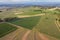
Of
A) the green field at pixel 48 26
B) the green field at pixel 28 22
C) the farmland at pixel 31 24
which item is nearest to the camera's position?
the farmland at pixel 31 24

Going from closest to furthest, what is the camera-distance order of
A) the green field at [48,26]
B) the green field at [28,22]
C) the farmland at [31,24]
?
the farmland at [31,24] < the green field at [48,26] < the green field at [28,22]

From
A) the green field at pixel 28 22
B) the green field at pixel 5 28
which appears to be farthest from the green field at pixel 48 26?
the green field at pixel 5 28

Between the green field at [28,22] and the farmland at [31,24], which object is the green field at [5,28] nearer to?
the farmland at [31,24]

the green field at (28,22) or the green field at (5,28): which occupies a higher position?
the green field at (28,22)

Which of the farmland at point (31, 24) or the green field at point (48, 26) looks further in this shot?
the green field at point (48, 26)

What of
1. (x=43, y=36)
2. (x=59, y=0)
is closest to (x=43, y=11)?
(x=59, y=0)

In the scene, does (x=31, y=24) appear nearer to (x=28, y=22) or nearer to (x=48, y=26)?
(x=28, y=22)

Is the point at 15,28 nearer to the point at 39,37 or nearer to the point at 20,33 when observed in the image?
the point at 20,33

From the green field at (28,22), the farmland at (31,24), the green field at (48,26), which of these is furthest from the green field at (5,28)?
the green field at (48,26)
